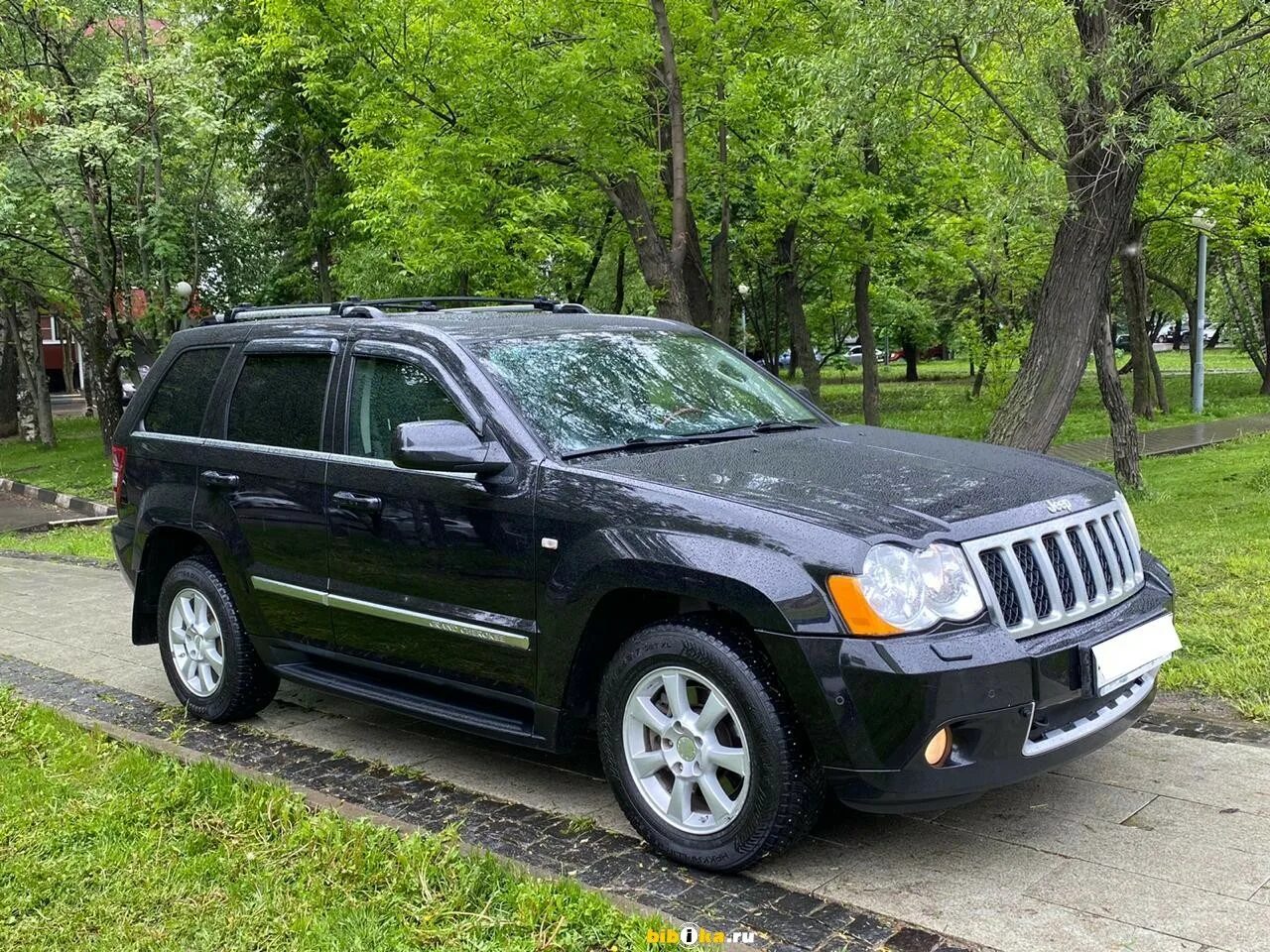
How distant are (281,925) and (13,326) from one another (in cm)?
2701

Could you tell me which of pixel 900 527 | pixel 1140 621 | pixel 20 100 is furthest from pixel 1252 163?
pixel 20 100

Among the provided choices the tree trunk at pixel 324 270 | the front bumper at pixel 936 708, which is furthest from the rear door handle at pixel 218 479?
the tree trunk at pixel 324 270

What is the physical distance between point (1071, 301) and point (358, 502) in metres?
6.05

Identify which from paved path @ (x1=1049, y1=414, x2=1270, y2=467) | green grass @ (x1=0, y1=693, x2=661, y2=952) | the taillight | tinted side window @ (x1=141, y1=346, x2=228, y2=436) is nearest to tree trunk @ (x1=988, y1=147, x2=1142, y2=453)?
tinted side window @ (x1=141, y1=346, x2=228, y2=436)

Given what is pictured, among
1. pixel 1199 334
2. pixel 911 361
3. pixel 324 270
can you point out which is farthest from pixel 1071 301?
pixel 911 361

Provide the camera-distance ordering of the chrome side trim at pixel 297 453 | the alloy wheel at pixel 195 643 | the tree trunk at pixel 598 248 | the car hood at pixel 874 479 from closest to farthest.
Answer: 1. the car hood at pixel 874 479
2. the chrome side trim at pixel 297 453
3. the alloy wheel at pixel 195 643
4. the tree trunk at pixel 598 248

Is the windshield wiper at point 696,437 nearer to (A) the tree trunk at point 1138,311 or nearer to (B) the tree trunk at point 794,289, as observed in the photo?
(B) the tree trunk at point 794,289

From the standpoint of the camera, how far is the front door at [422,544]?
13.7 ft

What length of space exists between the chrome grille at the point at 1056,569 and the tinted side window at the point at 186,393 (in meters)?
3.84

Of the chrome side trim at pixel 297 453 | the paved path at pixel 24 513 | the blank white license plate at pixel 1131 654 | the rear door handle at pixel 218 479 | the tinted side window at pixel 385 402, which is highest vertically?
the tinted side window at pixel 385 402

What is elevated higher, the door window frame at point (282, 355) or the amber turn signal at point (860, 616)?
the door window frame at point (282, 355)

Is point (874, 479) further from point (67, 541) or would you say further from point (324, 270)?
point (324, 270)

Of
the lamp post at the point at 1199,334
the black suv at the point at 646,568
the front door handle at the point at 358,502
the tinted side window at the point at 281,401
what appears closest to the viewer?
the black suv at the point at 646,568

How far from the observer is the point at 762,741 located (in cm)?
350
